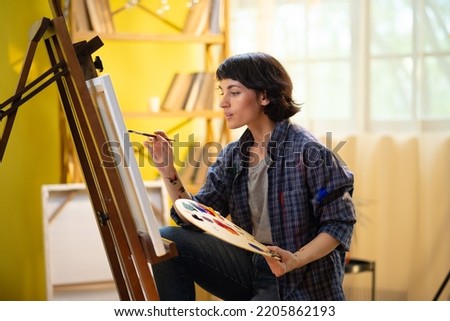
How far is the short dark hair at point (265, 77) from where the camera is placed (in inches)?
68.6

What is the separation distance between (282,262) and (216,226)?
211mm

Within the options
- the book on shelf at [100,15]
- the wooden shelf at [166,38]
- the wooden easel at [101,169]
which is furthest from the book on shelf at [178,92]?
the wooden easel at [101,169]

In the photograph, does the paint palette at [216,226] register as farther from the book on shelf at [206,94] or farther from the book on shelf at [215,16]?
the book on shelf at [215,16]

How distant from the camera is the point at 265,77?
175 centimetres

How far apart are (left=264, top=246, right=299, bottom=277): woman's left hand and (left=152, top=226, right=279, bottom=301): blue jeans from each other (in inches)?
5.4

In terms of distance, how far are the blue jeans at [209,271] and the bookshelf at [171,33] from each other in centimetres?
113

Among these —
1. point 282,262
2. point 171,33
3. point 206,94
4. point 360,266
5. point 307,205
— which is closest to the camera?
point 282,262

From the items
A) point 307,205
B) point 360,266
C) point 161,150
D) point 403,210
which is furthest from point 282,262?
point 403,210

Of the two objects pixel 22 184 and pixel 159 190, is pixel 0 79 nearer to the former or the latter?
pixel 22 184

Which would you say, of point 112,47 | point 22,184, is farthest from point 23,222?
point 112,47

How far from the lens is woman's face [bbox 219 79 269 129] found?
1741 mm

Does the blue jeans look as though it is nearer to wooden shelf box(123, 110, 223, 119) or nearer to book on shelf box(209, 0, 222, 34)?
wooden shelf box(123, 110, 223, 119)

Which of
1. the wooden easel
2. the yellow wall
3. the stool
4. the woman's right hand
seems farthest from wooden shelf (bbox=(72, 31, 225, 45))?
the wooden easel

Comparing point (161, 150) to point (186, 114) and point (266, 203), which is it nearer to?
point (266, 203)
